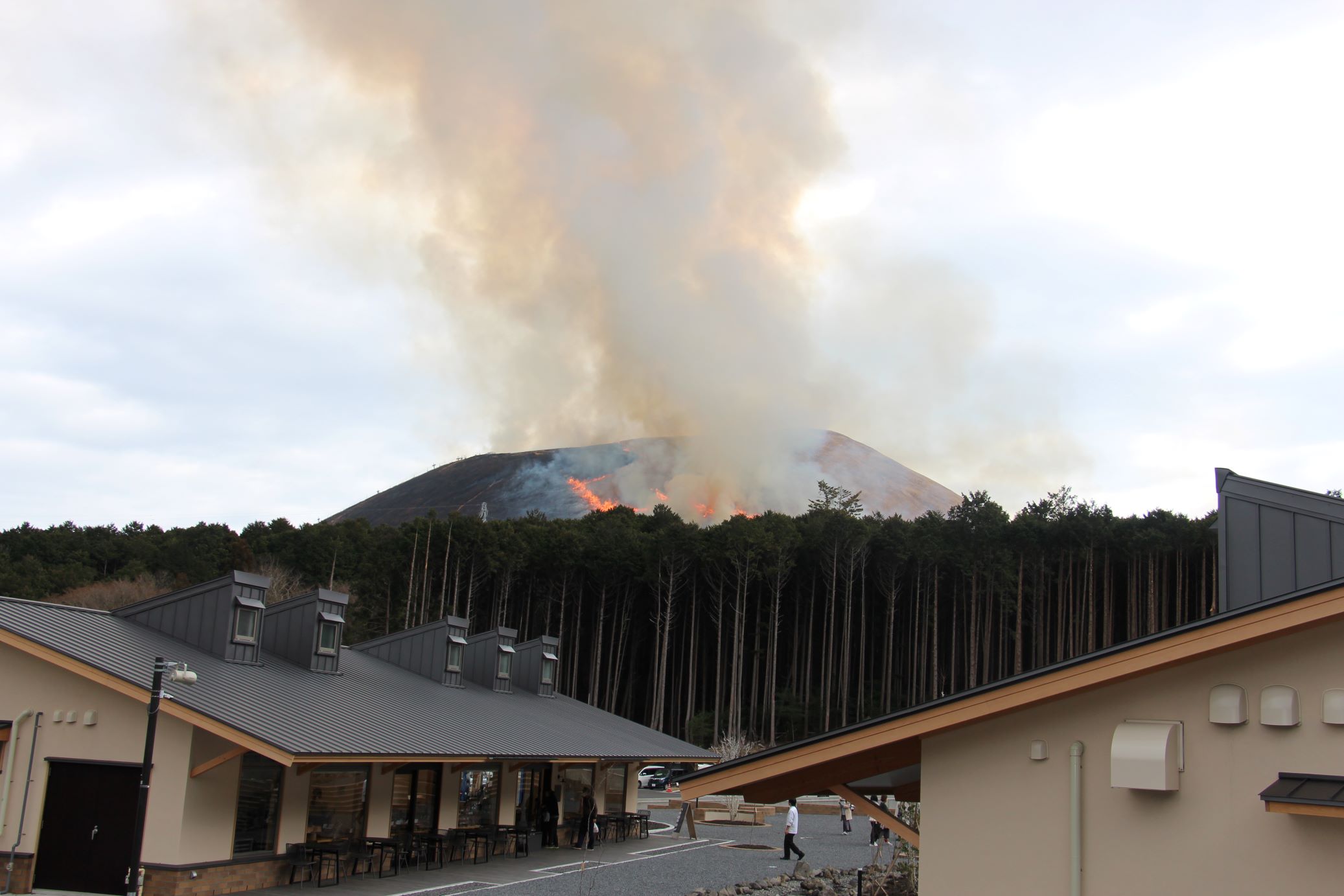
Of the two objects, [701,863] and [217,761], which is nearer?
[217,761]

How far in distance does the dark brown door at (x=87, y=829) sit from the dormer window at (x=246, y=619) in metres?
4.49

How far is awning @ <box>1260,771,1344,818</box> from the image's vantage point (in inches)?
253

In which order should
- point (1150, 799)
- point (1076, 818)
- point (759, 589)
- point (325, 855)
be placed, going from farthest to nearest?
point (759, 589) < point (325, 855) < point (1076, 818) < point (1150, 799)

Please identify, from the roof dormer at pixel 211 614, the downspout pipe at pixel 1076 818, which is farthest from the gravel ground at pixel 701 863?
the downspout pipe at pixel 1076 818

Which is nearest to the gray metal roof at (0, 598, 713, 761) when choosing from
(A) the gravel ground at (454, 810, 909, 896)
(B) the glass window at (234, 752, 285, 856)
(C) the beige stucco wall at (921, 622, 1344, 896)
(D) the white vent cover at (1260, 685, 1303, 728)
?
(B) the glass window at (234, 752, 285, 856)

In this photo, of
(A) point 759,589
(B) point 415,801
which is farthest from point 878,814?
(A) point 759,589

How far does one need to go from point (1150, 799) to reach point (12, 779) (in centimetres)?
1749

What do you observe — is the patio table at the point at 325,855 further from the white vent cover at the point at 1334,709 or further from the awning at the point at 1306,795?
the white vent cover at the point at 1334,709

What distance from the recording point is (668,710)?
70.2 metres

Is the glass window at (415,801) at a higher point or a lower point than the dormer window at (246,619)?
lower

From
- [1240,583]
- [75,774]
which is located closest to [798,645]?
[75,774]

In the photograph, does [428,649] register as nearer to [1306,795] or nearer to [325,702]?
[325,702]

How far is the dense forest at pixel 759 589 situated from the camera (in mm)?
61781

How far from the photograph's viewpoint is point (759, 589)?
66750 millimetres
